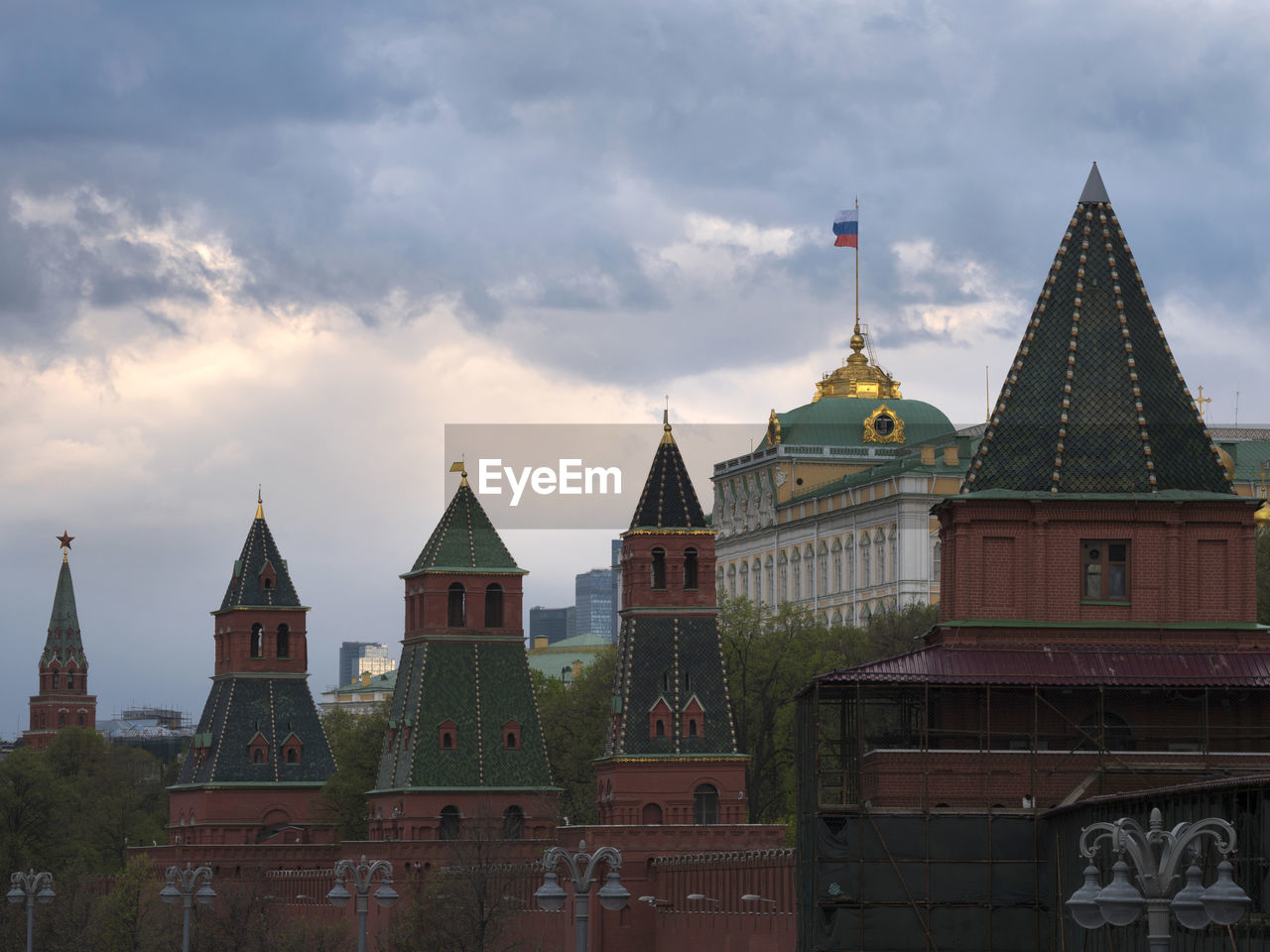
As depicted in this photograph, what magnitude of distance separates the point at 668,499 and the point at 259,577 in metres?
28.6

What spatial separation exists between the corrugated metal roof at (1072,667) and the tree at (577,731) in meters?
58.1

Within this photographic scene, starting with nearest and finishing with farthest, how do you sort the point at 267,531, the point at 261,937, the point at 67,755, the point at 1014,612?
1. the point at 1014,612
2. the point at 261,937
3. the point at 267,531
4. the point at 67,755

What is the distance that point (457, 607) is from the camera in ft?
378

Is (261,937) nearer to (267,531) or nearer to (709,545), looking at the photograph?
(709,545)

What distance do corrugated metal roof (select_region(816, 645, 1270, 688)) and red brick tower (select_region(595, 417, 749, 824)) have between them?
36.5 meters

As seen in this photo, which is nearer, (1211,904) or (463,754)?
(1211,904)

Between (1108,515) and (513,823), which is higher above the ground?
(1108,515)

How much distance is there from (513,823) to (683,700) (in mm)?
11668

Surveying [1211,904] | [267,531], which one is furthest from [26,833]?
[1211,904]

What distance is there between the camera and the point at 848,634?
14925 cm

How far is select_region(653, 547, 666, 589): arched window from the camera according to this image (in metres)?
106

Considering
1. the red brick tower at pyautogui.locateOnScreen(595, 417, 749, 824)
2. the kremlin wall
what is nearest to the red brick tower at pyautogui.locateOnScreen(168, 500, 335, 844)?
the red brick tower at pyautogui.locateOnScreen(595, 417, 749, 824)

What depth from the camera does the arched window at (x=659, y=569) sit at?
346 feet

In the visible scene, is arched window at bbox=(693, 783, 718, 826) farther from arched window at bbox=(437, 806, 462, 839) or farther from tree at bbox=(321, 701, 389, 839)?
tree at bbox=(321, 701, 389, 839)
